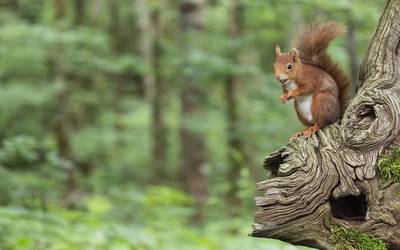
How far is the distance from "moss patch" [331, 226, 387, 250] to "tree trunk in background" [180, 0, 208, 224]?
5900mm

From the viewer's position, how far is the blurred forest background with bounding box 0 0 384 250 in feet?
17.6

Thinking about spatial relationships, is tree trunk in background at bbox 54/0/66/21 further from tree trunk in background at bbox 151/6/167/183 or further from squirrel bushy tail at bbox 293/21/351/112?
squirrel bushy tail at bbox 293/21/351/112

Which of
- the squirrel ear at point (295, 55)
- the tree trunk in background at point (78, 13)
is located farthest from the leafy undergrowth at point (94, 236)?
the tree trunk in background at point (78, 13)

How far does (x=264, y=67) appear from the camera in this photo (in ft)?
47.0

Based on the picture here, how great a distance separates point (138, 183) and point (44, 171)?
27.6 ft

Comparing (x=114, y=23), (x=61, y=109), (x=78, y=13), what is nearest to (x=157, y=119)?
(x=78, y=13)

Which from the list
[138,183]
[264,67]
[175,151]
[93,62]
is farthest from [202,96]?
[175,151]

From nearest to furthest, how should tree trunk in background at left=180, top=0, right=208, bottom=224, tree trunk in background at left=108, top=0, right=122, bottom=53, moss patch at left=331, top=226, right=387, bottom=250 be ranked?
1. moss patch at left=331, top=226, right=387, bottom=250
2. tree trunk in background at left=180, top=0, right=208, bottom=224
3. tree trunk in background at left=108, top=0, right=122, bottom=53

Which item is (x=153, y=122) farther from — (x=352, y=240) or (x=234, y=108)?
(x=352, y=240)

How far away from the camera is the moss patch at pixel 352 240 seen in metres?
2.68

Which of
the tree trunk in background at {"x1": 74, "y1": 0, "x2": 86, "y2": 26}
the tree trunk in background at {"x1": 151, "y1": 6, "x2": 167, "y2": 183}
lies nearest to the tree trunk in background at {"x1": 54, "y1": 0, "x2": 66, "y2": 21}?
the tree trunk in background at {"x1": 151, "y1": 6, "x2": 167, "y2": 183}

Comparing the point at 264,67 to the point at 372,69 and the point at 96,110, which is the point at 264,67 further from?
the point at 372,69

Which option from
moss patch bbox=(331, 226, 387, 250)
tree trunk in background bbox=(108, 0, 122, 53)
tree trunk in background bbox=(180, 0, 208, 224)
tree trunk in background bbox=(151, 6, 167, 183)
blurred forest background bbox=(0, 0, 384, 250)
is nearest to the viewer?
moss patch bbox=(331, 226, 387, 250)

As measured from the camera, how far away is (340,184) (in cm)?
276
